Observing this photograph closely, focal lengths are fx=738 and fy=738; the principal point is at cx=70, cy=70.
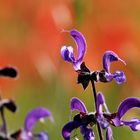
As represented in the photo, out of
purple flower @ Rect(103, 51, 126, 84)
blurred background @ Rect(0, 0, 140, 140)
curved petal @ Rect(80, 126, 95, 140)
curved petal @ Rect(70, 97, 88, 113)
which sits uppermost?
blurred background @ Rect(0, 0, 140, 140)

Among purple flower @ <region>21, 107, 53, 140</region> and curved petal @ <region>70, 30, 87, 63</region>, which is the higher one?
curved petal @ <region>70, 30, 87, 63</region>

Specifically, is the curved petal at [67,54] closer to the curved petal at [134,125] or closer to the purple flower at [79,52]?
the purple flower at [79,52]

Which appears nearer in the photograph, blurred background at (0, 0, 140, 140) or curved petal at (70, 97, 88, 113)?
curved petal at (70, 97, 88, 113)

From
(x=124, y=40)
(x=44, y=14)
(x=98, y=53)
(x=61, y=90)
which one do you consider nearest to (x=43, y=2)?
(x=44, y=14)

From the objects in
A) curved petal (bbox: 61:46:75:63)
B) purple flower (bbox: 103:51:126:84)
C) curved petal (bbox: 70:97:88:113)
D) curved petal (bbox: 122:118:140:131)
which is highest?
curved petal (bbox: 61:46:75:63)

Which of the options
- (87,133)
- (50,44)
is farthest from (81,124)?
(50,44)

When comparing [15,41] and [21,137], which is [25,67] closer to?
[15,41]

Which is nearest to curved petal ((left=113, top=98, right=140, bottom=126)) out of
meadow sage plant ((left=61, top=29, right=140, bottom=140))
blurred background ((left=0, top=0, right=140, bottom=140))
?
meadow sage plant ((left=61, top=29, right=140, bottom=140))

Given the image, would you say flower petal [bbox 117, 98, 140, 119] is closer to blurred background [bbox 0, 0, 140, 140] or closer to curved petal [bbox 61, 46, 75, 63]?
curved petal [bbox 61, 46, 75, 63]

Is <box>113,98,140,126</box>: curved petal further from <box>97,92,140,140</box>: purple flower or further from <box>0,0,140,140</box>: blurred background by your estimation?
<box>0,0,140,140</box>: blurred background

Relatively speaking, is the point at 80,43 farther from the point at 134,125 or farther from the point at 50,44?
the point at 50,44
